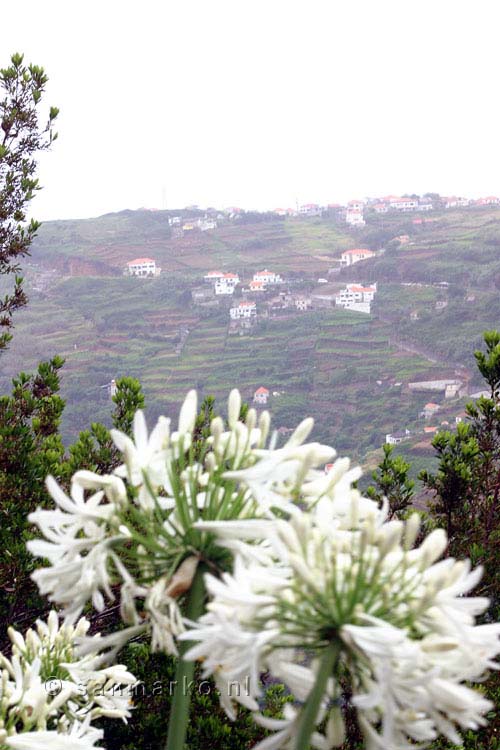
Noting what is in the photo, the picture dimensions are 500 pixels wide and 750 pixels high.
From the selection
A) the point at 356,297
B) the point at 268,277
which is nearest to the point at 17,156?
the point at 356,297

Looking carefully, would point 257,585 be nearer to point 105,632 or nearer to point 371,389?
point 105,632

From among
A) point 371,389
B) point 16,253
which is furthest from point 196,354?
point 16,253

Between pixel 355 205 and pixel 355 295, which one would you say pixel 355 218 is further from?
pixel 355 295

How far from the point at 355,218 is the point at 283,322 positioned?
157 ft

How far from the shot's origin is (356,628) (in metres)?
1.43

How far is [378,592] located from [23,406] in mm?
6743

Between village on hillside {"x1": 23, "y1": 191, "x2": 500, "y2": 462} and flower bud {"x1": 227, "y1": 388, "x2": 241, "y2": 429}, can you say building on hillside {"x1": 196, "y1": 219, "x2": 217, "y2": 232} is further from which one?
flower bud {"x1": 227, "y1": 388, "x2": 241, "y2": 429}

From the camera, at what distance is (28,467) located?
699cm

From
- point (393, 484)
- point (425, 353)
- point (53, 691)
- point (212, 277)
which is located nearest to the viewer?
point (53, 691)

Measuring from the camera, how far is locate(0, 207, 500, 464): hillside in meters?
72.8

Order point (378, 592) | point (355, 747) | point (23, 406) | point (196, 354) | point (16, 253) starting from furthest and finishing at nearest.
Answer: point (196, 354)
point (16, 253)
point (23, 406)
point (355, 747)
point (378, 592)

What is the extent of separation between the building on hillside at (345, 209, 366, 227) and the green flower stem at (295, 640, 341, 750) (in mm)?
135784

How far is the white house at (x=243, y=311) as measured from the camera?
98125 mm

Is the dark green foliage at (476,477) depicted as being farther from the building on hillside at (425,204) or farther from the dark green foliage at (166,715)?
the building on hillside at (425,204)
